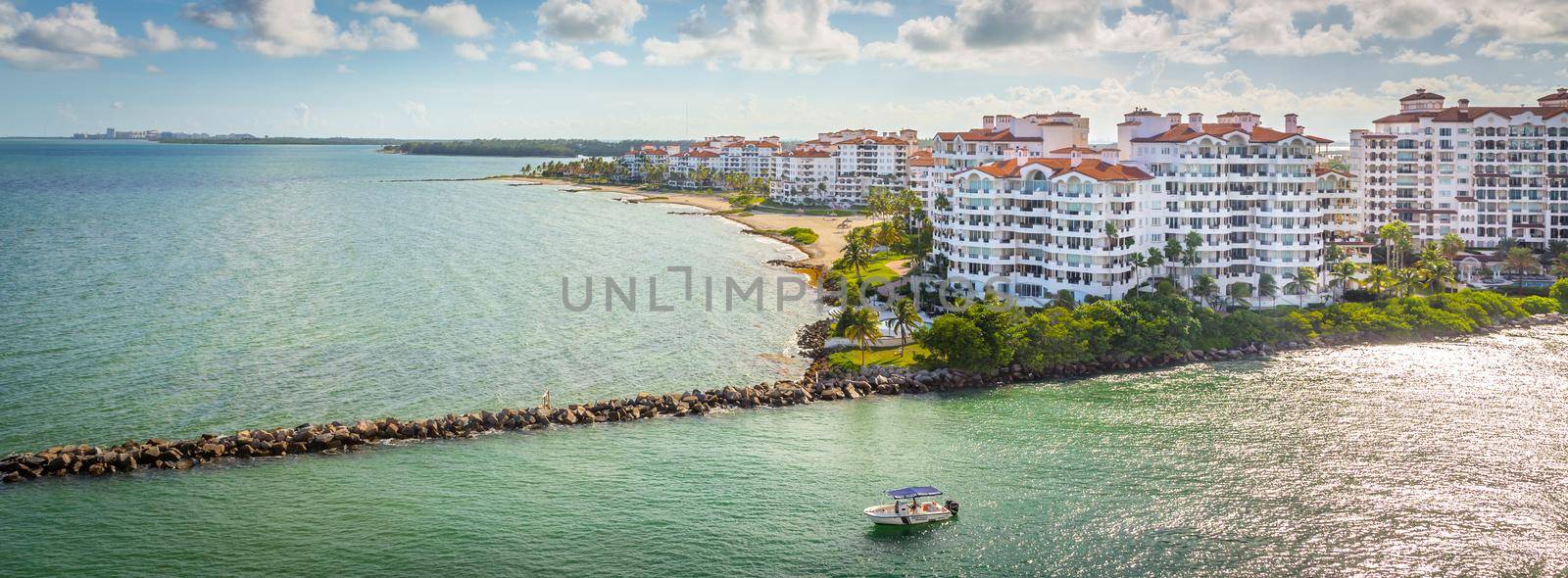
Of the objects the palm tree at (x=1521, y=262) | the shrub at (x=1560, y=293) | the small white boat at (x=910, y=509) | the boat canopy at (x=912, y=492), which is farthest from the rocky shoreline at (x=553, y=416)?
the palm tree at (x=1521, y=262)

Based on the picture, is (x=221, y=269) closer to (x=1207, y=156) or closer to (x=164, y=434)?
(x=164, y=434)

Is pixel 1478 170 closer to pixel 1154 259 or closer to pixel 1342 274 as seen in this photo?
pixel 1342 274

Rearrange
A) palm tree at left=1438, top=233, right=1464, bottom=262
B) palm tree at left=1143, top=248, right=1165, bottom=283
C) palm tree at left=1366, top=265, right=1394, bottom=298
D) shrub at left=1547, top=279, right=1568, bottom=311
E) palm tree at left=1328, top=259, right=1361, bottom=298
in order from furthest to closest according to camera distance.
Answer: palm tree at left=1438, top=233, right=1464, bottom=262
palm tree at left=1328, top=259, right=1361, bottom=298
palm tree at left=1366, top=265, right=1394, bottom=298
shrub at left=1547, top=279, right=1568, bottom=311
palm tree at left=1143, top=248, right=1165, bottom=283

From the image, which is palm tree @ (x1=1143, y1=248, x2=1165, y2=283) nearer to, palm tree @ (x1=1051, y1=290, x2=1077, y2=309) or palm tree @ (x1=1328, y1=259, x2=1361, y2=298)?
palm tree @ (x1=1051, y1=290, x2=1077, y2=309)

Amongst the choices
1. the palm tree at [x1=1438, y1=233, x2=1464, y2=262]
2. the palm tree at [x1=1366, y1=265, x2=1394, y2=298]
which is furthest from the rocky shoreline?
the palm tree at [x1=1438, y1=233, x2=1464, y2=262]

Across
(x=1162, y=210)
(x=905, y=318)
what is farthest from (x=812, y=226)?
(x=905, y=318)

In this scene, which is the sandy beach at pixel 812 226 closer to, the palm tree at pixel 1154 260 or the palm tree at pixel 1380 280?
the palm tree at pixel 1154 260
